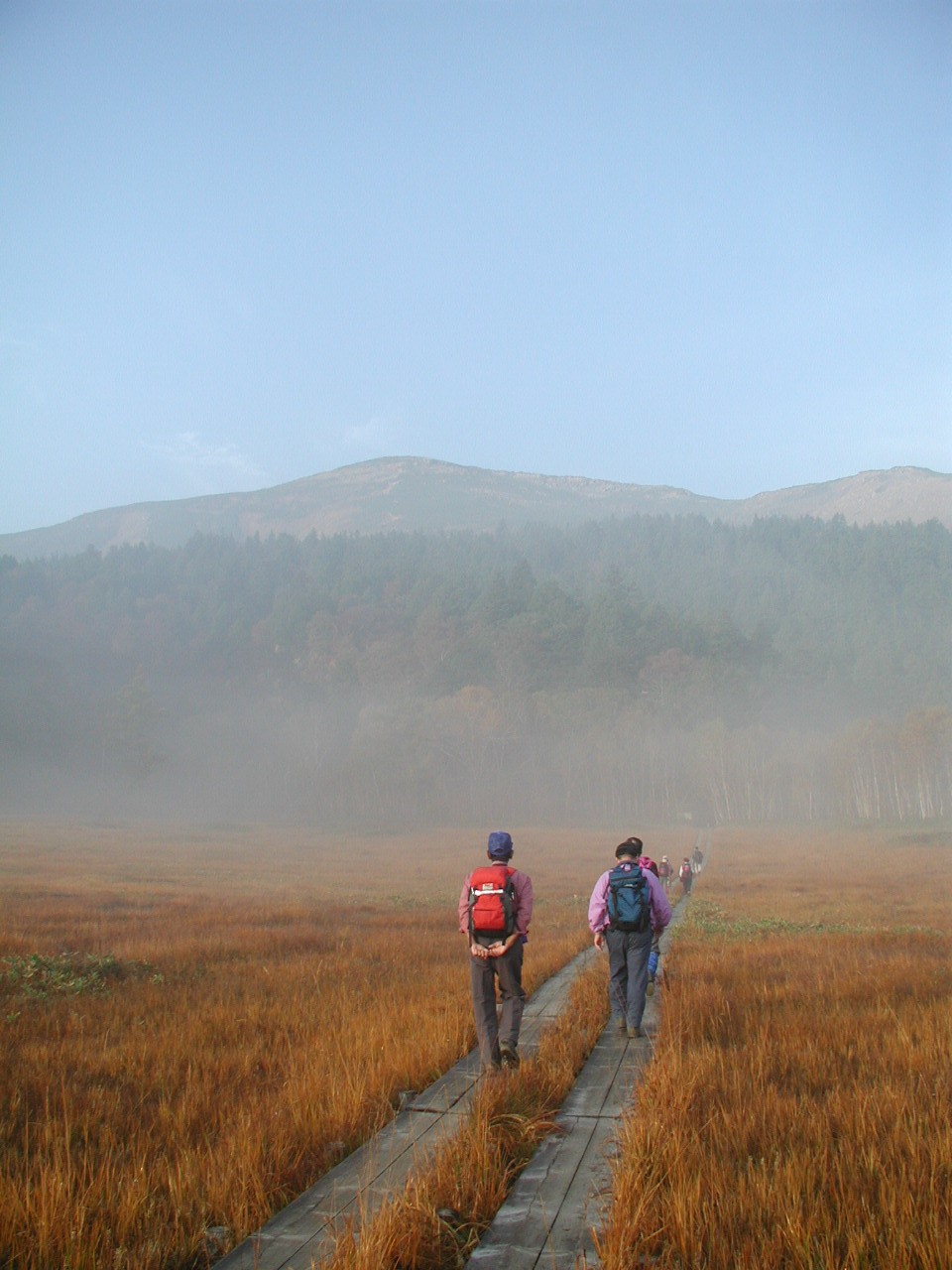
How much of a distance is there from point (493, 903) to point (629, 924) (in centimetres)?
260

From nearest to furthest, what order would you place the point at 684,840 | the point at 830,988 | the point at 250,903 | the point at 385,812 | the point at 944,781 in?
the point at 830,988, the point at 250,903, the point at 684,840, the point at 944,781, the point at 385,812

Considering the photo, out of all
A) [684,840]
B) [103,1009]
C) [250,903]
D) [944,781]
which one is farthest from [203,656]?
[103,1009]

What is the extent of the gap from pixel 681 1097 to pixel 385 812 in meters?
109

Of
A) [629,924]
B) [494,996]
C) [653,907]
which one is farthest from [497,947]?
[653,907]

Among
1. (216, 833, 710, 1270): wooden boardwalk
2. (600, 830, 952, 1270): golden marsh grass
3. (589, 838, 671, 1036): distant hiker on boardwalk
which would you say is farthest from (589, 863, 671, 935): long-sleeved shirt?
(216, 833, 710, 1270): wooden boardwalk

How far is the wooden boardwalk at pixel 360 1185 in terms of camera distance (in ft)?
13.9

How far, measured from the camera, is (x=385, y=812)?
366 feet

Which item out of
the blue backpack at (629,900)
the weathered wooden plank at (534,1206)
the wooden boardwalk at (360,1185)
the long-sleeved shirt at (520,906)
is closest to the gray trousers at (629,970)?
the blue backpack at (629,900)

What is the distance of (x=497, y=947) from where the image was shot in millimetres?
7746

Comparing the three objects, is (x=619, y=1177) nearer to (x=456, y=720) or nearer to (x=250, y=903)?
(x=250, y=903)

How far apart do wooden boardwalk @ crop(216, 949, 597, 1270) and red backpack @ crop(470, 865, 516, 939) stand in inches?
52.2

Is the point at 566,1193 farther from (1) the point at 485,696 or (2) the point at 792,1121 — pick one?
(1) the point at 485,696

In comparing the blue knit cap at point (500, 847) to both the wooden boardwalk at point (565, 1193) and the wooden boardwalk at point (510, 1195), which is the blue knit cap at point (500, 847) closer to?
the wooden boardwalk at point (510, 1195)

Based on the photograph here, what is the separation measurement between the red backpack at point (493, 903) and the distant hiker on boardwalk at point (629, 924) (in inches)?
86.1
